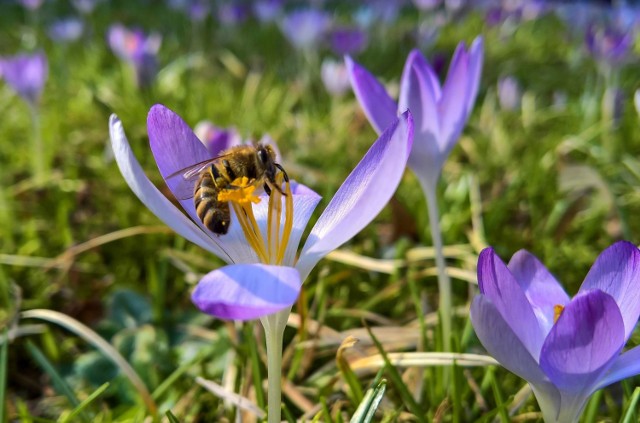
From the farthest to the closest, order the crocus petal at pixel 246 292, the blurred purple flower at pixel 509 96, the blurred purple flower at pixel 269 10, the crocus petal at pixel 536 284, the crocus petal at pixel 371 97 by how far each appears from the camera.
Result: 1. the blurred purple flower at pixel 269 10
2. the blurred purple flower at pixel 509 96
3. the crocus petal at pixel 371 97
4. the crocus petal at pixel 536 284
5. the crocus petal at pixel 246 292

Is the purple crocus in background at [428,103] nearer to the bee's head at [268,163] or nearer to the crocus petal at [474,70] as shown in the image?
the crocus petal at [474,70]

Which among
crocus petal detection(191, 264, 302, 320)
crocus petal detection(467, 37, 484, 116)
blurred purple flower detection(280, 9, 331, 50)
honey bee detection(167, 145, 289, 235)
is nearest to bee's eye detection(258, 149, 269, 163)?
honey bee detection(167, 145, 289, 235)

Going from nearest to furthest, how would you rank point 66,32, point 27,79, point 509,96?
point 27,79
point 509,96
point 66,32

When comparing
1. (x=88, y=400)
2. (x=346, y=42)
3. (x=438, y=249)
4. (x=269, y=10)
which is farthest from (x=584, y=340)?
(x=269, y=10)

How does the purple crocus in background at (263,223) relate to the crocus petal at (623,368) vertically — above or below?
above

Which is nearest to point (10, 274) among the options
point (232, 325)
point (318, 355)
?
point (232, 325)

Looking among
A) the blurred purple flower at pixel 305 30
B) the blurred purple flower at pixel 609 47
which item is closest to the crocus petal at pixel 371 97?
the blurred purple flower at pixel 609 47

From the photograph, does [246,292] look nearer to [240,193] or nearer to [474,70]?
[240,193]
